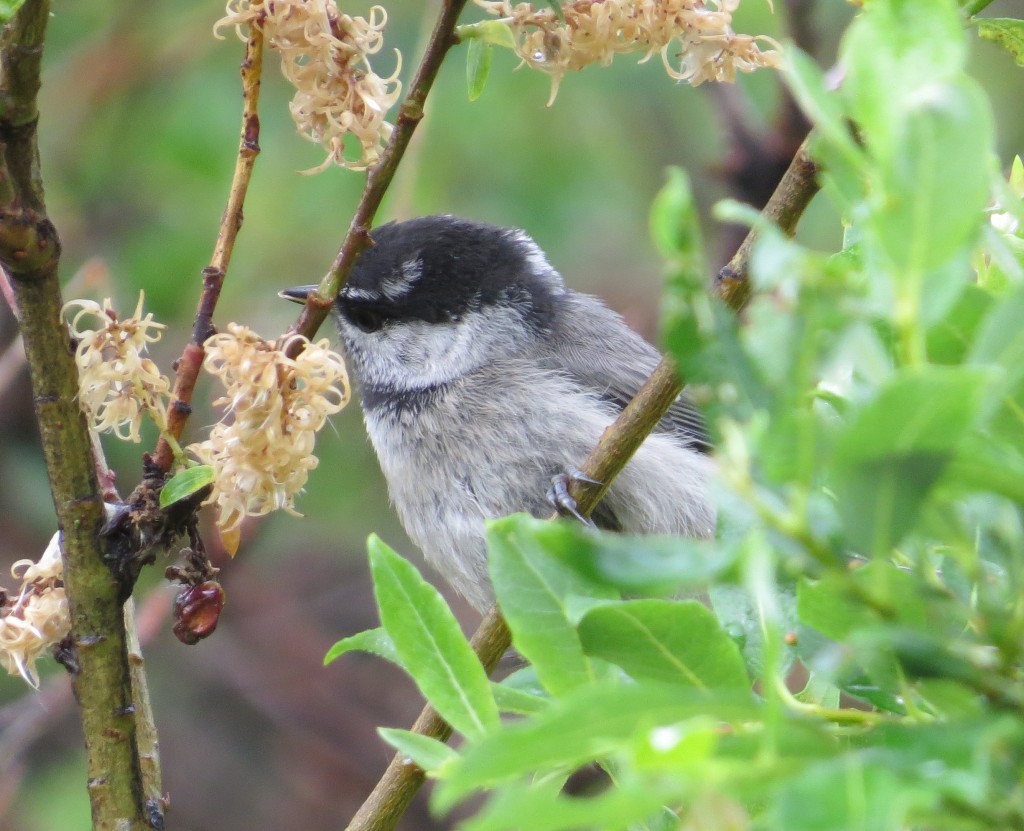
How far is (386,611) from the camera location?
98 cm

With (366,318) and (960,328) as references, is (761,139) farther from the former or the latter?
(960,328)

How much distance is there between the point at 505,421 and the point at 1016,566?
86.6 inches

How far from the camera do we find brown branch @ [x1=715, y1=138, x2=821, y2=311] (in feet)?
5.48

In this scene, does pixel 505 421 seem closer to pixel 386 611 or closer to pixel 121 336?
pixel 121 336

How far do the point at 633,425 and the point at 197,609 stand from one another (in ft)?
2.00

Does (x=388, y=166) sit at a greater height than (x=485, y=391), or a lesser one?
greater

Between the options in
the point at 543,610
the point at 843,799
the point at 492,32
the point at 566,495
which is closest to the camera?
the point at 843,799

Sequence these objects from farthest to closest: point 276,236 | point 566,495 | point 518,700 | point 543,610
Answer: point 276,236, point 566,495, point 518,700, point 543,610

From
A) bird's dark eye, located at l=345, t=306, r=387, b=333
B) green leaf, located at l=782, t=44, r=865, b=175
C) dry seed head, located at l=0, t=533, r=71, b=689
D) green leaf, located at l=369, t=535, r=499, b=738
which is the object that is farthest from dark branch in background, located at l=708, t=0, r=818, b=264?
green leaf, located at l=782, t=44, r=865, b=175

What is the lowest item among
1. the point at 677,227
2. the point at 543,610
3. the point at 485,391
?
the point at 485,391

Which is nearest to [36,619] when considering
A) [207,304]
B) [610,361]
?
[207,304]

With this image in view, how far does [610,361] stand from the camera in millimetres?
3195

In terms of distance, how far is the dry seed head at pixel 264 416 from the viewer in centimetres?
138

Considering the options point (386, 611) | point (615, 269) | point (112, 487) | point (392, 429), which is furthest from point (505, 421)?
point (615, 269)
